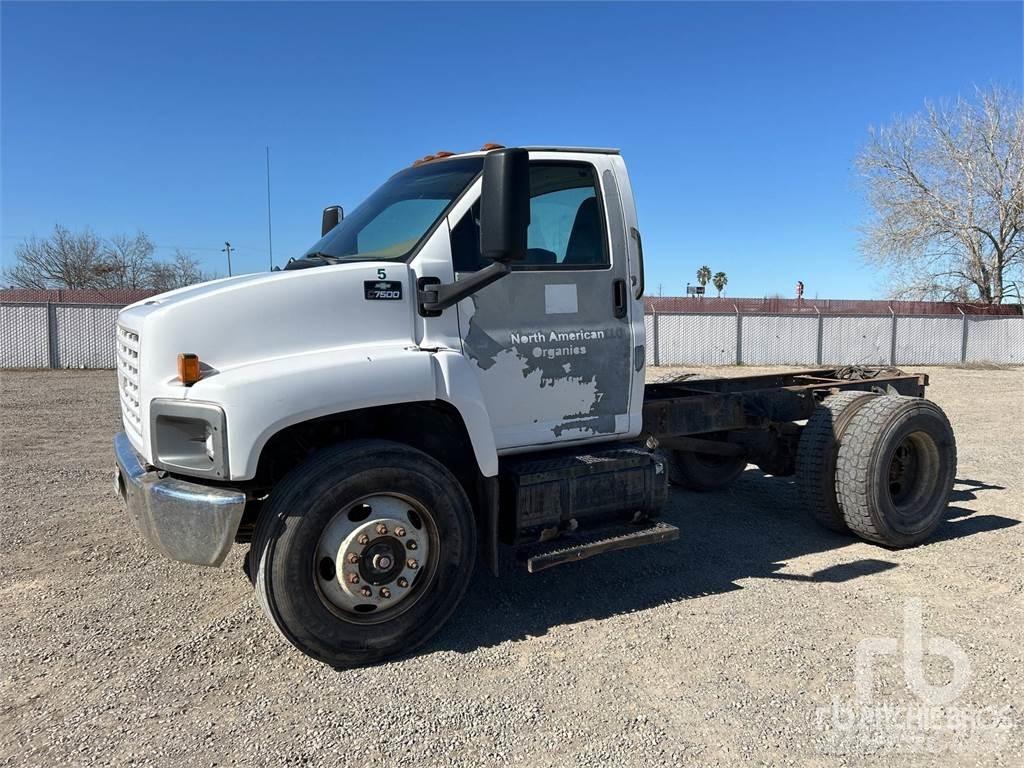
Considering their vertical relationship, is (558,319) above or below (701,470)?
above

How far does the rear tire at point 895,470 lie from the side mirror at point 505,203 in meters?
3.26

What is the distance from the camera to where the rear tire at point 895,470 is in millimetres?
5246

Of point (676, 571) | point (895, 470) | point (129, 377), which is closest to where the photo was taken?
point (129, 377)

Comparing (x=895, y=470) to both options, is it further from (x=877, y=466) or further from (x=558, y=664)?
(x=558, y=664)

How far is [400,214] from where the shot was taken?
4.14 m

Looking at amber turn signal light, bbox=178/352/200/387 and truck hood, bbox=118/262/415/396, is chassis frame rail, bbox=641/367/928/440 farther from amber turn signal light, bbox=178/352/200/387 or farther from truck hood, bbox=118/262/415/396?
Result: amber turn signal light, bbox=178/352/200/387

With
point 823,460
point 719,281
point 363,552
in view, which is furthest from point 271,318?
point 719,281

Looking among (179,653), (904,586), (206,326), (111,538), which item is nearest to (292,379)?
(206,326)

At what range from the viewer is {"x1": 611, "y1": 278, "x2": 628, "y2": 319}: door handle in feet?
14.4

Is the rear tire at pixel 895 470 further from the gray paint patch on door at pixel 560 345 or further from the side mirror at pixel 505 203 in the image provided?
the side mirror at pixel 505 203

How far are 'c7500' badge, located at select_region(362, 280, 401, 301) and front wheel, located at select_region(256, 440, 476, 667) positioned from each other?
718mm

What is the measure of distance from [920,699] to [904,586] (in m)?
1.48

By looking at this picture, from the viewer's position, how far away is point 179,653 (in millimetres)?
3680

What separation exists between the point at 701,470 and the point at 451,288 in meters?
4.15
